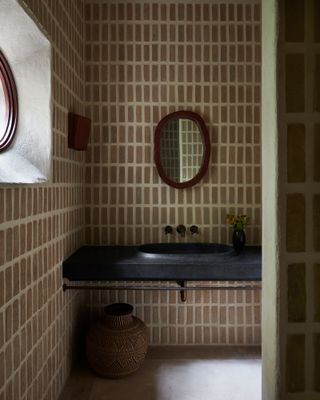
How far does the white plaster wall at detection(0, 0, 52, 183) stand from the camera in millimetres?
1877

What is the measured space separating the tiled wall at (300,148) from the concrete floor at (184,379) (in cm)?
193

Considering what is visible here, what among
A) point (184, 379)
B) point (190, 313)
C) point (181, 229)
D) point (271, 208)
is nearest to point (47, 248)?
point (181, 229)

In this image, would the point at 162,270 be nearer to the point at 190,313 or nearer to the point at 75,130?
the point at 190,313

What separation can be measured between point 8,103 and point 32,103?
0.37 feet

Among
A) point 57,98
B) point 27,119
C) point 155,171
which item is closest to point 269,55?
point 27,119

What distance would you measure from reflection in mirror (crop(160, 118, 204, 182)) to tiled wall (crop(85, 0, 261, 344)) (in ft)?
0.30

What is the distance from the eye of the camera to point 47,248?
1.97m

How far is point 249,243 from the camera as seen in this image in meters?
2.88

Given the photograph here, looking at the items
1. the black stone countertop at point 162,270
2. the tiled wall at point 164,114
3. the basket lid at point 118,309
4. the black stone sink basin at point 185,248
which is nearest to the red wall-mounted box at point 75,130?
the tiled wall at point 164,114

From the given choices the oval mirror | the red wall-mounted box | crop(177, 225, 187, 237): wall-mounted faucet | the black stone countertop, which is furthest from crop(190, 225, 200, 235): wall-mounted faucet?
the red wall-mounted box

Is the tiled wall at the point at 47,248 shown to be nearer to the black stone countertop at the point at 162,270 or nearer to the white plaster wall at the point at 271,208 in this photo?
the black stone countertop at the point at 162,270

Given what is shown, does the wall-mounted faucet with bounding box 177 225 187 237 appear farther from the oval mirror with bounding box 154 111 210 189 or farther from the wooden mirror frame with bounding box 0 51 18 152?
the wooden mirror frame with bounding box 0 51 18 152

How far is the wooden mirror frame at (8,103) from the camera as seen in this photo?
1.86 m

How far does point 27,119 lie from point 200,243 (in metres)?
1.47
